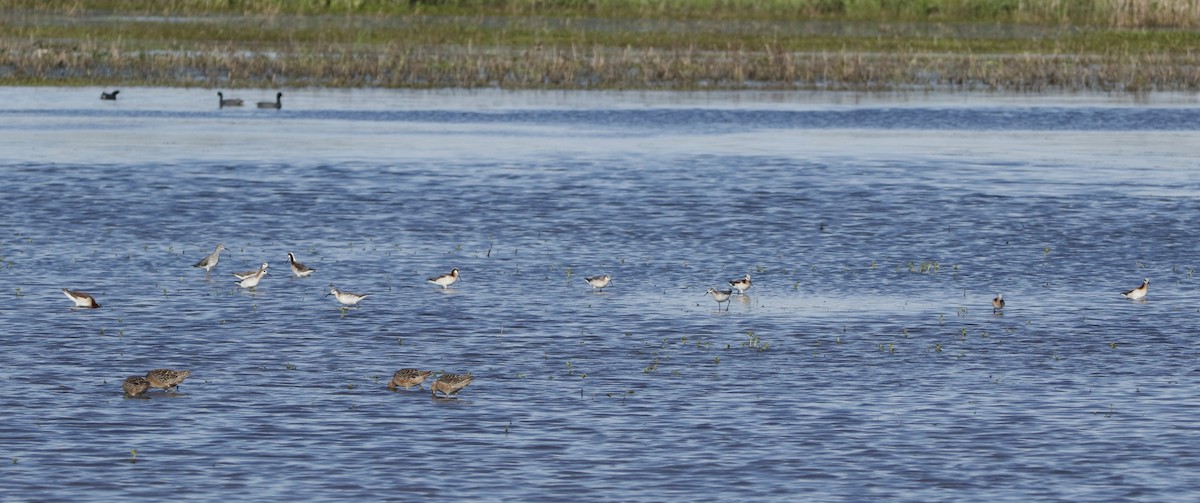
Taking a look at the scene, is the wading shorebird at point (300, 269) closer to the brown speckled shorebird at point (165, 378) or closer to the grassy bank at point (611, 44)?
the brown speckled shorebird at point (165, 378)

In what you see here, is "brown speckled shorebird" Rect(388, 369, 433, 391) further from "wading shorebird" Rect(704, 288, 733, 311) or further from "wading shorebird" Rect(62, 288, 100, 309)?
"wading shorebird" Rect(704, 288, 733, 311)

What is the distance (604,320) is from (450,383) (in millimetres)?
5739

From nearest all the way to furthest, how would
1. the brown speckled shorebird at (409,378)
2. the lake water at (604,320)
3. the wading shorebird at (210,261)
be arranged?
the lake water at (604,320) < the brown speckled shorebird at (409,378) < the wading shorebird at (210,261)

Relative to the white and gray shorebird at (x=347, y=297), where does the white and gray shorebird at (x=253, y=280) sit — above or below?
below

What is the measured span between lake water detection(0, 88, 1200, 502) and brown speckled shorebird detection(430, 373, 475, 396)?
267 millimetres

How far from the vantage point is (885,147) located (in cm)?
5125

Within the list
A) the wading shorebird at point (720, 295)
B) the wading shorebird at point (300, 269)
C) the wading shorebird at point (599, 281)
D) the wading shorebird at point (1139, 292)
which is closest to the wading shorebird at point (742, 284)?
the wading shorebird at point (720, 295)

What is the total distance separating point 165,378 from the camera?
19406 millimetres

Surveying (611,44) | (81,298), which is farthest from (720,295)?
(611,44)

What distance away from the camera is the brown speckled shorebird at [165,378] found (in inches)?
762

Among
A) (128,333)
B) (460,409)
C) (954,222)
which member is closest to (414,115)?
(954,222)

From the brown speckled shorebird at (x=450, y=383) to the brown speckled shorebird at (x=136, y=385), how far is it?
2818mm

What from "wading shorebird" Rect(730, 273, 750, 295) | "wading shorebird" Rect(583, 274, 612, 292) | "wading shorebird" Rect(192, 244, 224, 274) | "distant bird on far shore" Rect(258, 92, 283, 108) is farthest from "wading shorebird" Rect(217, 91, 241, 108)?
"wading shorebird" Rect(730, 273, 750, 295)

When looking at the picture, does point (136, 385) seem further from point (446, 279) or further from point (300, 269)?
point (300, 269)
